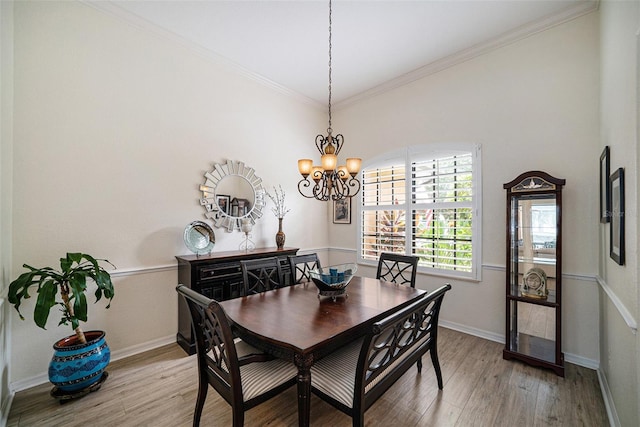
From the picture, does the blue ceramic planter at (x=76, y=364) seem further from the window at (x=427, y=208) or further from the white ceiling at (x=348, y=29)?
the window at (x=427, y=208)

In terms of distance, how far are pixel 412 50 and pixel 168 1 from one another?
2682mm

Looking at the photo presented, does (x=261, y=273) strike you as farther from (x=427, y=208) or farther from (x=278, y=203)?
(x=427, y=208)

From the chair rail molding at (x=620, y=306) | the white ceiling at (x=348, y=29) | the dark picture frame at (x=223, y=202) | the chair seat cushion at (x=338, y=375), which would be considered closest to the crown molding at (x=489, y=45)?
the white ceiling at (x=348, y=29)

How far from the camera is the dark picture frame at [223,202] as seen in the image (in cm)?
344

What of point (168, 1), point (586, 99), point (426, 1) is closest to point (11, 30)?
point (168, 1)

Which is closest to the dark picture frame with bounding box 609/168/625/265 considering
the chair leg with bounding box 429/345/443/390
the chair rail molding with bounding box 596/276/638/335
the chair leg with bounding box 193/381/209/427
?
the chair rail molding with bounding box 596/276/638/335

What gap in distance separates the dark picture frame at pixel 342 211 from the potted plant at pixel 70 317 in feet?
11.0

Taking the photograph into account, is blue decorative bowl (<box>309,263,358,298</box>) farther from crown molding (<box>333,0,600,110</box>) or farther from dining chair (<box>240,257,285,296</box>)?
crown molding (<box>333,0,600,110</box>)

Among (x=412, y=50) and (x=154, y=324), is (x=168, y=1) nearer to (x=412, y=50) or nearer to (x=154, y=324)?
(x=412, y=50)

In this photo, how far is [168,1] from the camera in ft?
8.41

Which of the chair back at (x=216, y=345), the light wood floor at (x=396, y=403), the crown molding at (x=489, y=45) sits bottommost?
the light wood floor at (x=396, y=403)

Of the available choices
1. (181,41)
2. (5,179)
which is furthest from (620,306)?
(181,41)

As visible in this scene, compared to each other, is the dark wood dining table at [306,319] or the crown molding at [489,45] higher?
the crown molding at [489,45]

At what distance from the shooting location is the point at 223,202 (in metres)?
3.49
